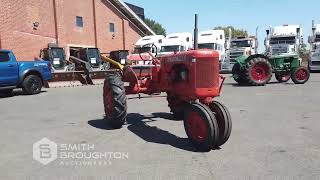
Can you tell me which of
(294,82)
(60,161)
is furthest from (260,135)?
(294,82)

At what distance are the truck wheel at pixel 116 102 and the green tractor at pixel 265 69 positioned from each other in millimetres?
10215

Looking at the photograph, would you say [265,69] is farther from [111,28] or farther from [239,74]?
[111,28]

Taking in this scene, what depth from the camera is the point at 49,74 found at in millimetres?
17453

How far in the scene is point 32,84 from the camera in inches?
650

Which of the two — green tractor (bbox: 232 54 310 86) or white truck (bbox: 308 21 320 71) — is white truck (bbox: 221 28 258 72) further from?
green tractor (bbox: 232 54 310 86)

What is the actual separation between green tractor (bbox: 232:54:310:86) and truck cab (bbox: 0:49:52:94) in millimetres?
8322

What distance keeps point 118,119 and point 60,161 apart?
2187 mm

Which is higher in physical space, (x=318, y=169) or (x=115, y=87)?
(x=115, y=87)

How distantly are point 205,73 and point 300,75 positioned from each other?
1335cm

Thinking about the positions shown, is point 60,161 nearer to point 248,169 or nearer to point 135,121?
point 248,169

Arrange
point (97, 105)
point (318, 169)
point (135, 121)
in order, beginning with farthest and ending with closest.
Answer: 1. point (97, 105)
2. point (135, 121)
3. point (318, 169)

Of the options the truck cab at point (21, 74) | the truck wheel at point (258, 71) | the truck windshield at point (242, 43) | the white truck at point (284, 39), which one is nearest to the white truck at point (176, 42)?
the truck windshield at point (242, 43)

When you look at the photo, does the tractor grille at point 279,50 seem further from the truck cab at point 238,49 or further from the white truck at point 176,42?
the white truck at point 176,42

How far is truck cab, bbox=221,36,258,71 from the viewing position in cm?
2925
